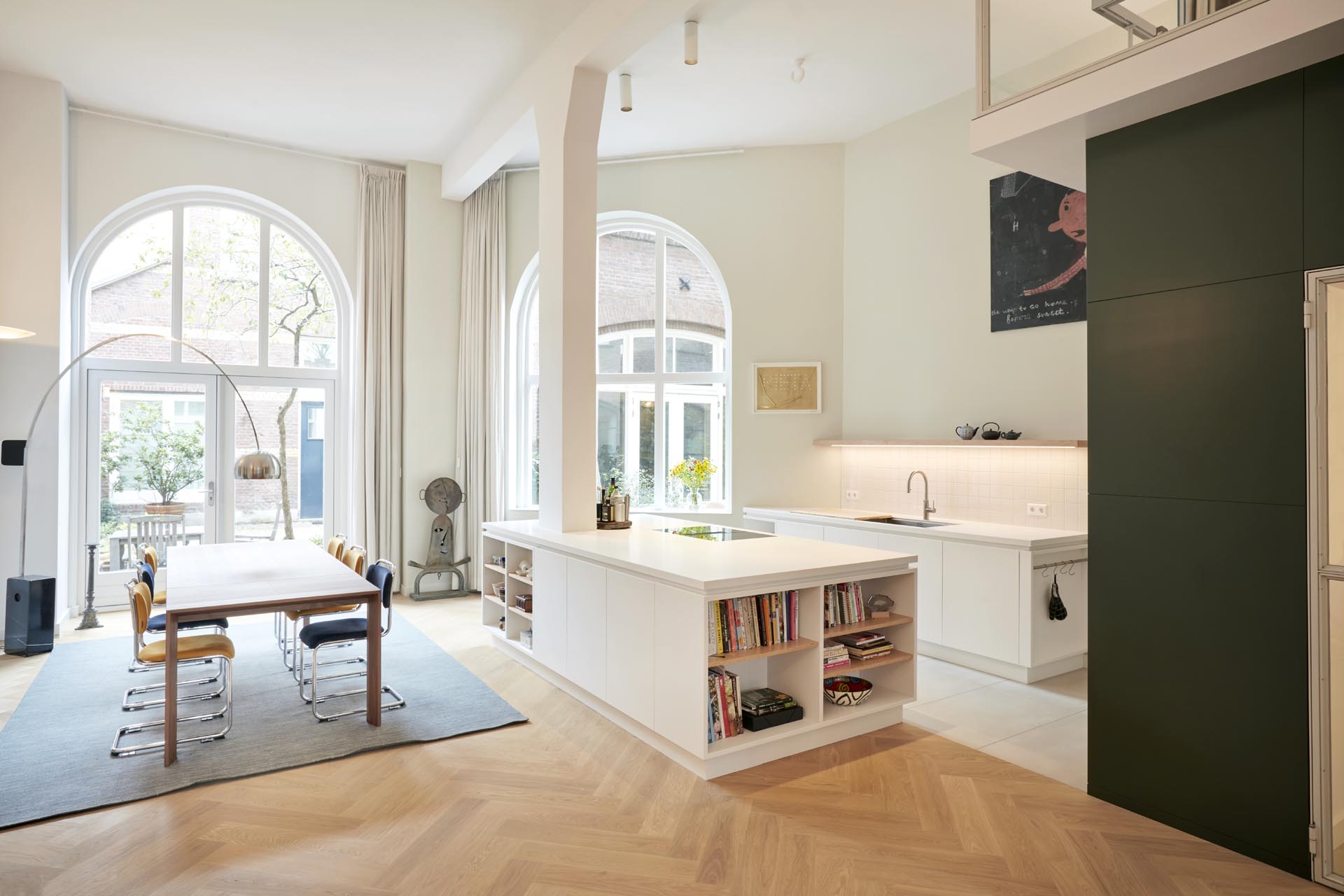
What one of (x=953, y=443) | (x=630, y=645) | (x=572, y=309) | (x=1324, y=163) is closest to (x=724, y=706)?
(x=630, y=645)

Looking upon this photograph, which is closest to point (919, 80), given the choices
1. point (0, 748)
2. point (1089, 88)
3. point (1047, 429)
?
point (1047, 429)

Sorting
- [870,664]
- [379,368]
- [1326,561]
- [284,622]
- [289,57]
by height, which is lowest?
[284,622]

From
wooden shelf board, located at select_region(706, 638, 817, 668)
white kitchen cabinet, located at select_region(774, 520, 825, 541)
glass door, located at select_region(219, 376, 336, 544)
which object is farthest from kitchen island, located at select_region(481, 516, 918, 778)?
glass door, located at select_region(219, 376, 336, 544)

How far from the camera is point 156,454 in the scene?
6398mm

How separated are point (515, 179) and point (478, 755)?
539 centimetres

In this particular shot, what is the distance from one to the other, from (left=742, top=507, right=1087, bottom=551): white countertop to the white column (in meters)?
1.86

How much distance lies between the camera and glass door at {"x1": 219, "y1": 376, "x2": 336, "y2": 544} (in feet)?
21.9

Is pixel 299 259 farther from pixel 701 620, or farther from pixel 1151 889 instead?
pixel 1151 889

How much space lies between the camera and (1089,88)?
2.83 meters

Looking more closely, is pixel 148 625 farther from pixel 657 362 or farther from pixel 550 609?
pixel 657 362

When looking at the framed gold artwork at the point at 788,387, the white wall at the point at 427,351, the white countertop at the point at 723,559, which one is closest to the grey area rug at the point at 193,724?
the white countertop at the point at 723,559

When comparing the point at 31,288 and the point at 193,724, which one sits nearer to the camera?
the point at 193,724

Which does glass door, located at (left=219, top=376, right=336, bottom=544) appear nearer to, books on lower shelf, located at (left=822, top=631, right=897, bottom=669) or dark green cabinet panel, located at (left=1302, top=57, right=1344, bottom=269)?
books on lower shelf, located at (left=822, top=631, right=897, bottom=669)

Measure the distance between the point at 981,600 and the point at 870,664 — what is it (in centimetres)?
136
